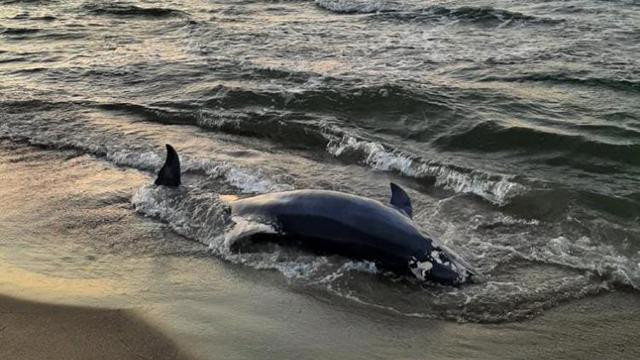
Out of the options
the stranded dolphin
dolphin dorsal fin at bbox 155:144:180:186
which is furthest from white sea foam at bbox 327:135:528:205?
dolphin dorsal fin at bbox 155:144:180:186

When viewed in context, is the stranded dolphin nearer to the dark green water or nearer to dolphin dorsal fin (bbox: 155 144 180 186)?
the dark green water

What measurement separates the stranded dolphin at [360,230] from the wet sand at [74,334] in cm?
170

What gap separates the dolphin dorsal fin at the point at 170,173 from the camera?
7.37 m

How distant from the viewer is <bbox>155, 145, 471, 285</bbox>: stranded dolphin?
18.2ft

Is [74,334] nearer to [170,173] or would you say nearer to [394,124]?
[170,173]

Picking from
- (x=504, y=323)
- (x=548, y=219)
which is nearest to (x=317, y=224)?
(x=504, y=323)

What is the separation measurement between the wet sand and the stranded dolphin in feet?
5.59

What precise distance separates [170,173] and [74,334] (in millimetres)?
2972

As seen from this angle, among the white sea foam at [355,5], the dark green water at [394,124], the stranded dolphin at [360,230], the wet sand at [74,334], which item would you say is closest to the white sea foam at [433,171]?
the dark green water at [394,124]

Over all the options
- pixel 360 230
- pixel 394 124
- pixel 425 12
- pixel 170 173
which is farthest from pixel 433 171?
pixel 425 12

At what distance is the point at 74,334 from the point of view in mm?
4652

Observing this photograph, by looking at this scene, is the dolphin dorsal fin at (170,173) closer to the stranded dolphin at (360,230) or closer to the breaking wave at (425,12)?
the stranded dolphin at (360,230)

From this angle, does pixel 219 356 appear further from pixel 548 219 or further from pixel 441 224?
pixel 548 219

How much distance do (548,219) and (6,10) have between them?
19.2m
